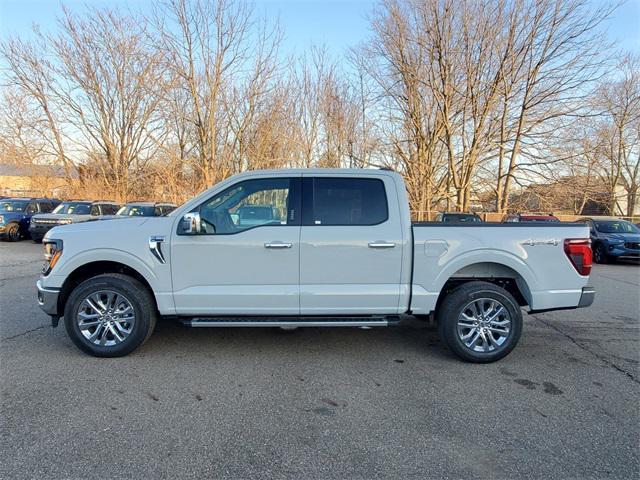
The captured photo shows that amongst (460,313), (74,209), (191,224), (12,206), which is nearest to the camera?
(191,224)

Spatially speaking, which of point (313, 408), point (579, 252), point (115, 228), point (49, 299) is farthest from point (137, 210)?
point (579, 252)

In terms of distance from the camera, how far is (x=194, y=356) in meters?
4.11

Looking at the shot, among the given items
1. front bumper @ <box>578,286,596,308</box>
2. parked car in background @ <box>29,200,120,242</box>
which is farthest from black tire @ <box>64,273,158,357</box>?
parked car in background @ <box>29,200,120,242</box>

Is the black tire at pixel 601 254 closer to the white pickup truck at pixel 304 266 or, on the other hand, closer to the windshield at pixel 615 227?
the windshield at pixel 615 227

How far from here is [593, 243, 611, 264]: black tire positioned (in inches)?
511

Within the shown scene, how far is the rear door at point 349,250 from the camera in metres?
3.91

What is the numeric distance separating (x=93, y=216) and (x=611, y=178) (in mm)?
43901

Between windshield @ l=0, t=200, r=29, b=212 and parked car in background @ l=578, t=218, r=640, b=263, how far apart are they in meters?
21.6

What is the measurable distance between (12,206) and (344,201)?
17.0 metres

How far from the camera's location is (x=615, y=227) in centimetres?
1371

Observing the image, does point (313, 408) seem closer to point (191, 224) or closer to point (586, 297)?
point (191, 224)

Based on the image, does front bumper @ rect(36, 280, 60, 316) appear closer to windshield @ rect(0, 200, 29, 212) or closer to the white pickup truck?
the white pickup truck

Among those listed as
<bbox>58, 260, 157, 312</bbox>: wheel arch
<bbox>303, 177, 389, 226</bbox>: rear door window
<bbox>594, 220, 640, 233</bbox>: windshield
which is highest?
<bbox>303, 177, 389, 226</bbox>: rear door window

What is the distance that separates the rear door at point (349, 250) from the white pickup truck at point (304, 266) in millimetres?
11
